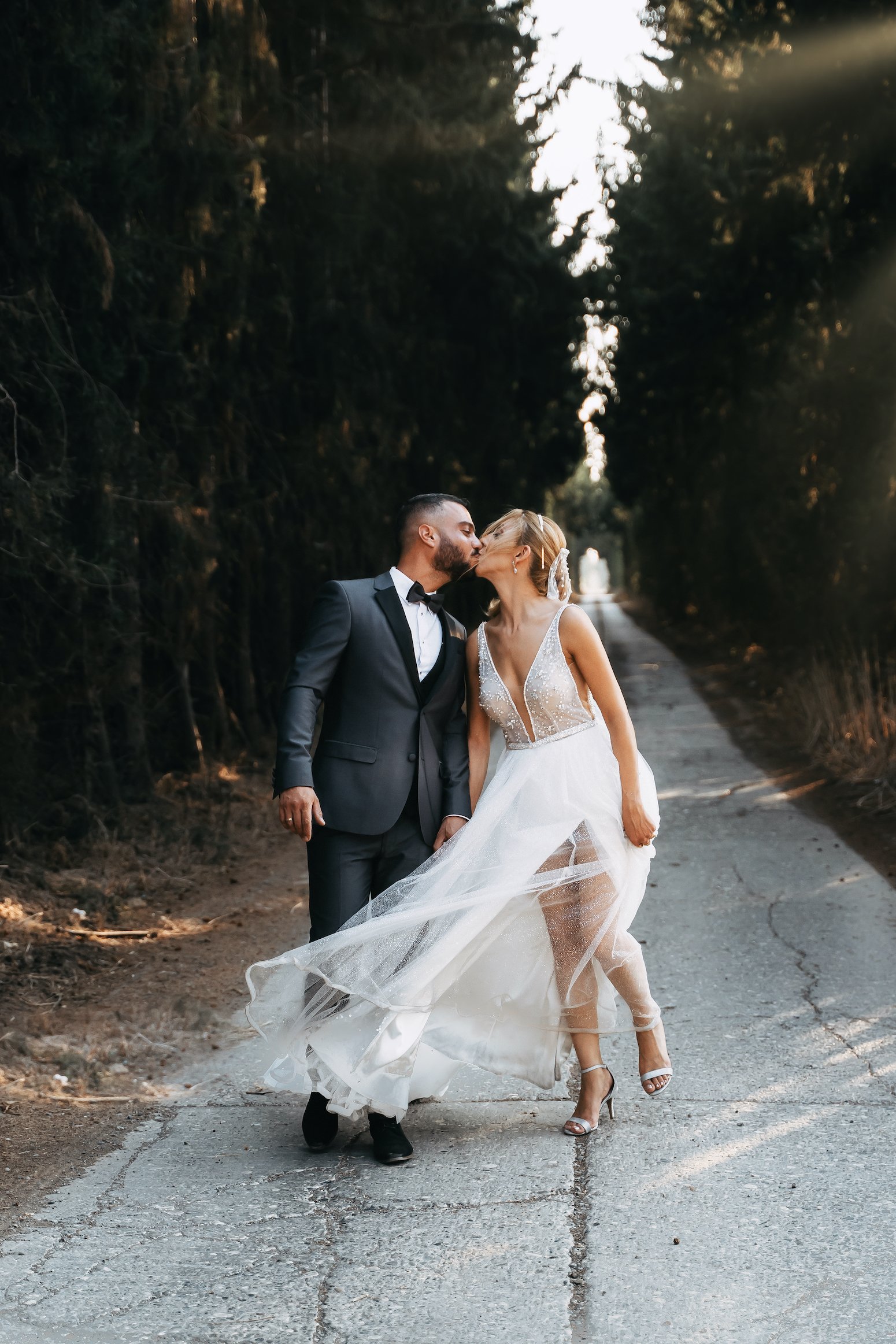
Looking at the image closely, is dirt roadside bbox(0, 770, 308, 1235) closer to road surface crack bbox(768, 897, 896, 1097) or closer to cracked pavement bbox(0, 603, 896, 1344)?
cracked pavement bbox(0, 603, 896, 1344)

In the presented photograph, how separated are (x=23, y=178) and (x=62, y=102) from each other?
0.62 meters

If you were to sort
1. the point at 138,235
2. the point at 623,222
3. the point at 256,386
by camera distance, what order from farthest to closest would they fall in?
1. the point at 623,222
2. the point at 256,386
3. the point at 138,235

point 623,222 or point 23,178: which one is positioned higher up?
point 623,222

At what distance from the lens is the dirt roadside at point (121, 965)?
15.4ft

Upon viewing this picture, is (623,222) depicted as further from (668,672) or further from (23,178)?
(23,178)

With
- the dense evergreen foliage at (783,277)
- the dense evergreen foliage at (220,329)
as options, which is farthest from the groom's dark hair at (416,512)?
the dense evergreen foliage at (783,277)

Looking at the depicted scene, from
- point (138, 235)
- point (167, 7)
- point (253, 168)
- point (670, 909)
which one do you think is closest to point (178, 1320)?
point (670, 909)

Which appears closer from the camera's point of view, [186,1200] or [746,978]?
[186,1200]

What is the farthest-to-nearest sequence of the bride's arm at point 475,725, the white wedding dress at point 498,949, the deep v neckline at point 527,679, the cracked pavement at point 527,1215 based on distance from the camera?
the bride's arm at point 475,725, the deep v neckline at point 527,679, the white wedding dress at point 498,949, the cracked pavement at point 527,1215

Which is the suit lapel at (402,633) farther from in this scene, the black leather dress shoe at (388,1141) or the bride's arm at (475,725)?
the black leather dress shoe at (388,1141)

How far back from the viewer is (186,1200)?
392 cm

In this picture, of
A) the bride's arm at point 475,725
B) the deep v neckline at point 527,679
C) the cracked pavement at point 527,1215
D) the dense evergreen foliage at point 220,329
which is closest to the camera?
the cracked pavement at point 527,1215

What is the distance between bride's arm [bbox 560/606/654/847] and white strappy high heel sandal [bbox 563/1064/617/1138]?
0.82m

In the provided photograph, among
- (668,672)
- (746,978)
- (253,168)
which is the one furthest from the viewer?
(668,672)
